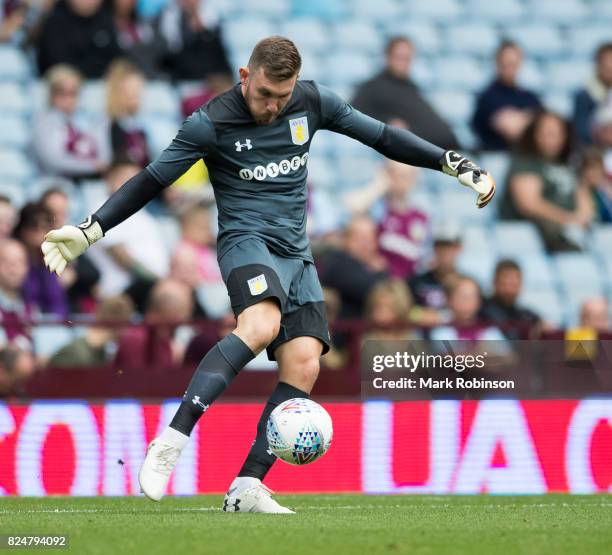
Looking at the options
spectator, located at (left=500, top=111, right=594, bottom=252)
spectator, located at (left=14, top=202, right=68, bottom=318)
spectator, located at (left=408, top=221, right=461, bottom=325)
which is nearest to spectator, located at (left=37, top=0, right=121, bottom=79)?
spectator, located at (left=14, top=202, right=68, bottom=318)

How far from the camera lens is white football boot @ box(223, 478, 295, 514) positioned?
6680 millimetres

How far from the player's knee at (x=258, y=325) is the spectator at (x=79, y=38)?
6929 mm

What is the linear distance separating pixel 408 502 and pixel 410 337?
155cm

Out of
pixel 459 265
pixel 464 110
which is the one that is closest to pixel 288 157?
pixel 459 265

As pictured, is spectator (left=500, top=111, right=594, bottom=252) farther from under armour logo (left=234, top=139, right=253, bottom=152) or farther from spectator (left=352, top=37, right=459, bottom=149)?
under armour logo (left=234, top=139, right=253, bottom=152)

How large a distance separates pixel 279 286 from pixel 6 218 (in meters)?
4.42

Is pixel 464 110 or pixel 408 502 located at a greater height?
pixel 464 110

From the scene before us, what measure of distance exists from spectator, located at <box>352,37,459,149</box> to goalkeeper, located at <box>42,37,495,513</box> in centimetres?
618

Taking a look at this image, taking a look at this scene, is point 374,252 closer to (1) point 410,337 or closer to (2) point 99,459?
(1) point 410,337

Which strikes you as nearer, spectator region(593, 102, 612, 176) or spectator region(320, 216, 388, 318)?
spectator region(320, 216, 388, 318)

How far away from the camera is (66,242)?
21.1ft

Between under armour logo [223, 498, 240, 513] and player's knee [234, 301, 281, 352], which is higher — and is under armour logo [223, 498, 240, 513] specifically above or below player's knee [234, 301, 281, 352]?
below

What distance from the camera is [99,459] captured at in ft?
28.3

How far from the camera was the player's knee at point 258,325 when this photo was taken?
6426 millimetres
